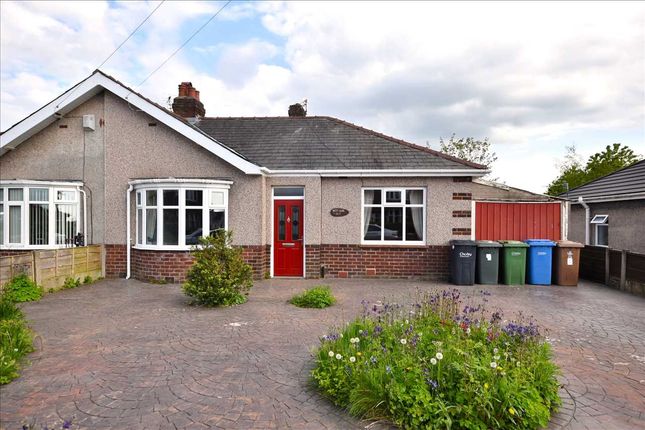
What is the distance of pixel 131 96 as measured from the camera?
34.0 ft

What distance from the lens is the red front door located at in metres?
11.0

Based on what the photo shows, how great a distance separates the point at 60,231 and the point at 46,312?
168 inches

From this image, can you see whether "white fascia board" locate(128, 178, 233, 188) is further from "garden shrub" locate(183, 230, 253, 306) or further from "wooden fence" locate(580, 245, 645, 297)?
"wooden fence" locate(580, 245, 645, 297)

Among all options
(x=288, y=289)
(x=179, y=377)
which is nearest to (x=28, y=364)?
(x=179, y=377)

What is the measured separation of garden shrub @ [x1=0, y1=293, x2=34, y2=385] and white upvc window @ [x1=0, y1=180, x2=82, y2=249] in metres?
5.24

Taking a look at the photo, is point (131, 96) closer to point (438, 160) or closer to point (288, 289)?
point (288, 289)

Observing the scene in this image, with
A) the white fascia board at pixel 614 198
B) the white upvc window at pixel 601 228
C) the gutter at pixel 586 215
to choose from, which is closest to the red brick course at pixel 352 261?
the white fascia board at pixel 614 198

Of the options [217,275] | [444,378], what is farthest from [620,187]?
[217,275]

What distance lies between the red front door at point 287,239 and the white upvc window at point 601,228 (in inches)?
475

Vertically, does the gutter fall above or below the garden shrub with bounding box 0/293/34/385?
above

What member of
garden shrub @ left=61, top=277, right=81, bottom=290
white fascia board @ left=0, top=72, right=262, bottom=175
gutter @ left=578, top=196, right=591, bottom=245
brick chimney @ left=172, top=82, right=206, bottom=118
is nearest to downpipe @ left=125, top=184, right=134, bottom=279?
garden shrub @ left=61, top=277, right=81, bottom=290

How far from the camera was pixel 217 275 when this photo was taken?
7.31 m

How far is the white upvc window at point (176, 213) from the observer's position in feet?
32.9

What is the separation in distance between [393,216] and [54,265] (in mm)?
8864
